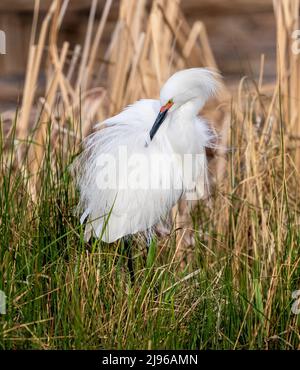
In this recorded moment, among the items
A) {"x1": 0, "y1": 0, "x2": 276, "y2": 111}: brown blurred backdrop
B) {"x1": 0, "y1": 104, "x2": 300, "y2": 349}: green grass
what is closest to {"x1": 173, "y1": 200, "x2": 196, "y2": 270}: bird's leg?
{"x1": 0, "y1": 104, "x2": 300, "y2": 349}: green grass

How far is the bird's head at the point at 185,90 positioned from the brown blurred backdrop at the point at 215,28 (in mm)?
3501

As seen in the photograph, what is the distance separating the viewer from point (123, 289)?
2.21 m

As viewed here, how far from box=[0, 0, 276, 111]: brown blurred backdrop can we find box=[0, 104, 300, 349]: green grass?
3.79 metres

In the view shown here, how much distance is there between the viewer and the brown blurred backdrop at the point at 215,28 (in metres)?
6.57

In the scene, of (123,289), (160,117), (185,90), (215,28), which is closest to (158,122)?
(160,117)

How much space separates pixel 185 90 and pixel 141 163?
0.78 ft

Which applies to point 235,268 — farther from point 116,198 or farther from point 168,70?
point 168,70

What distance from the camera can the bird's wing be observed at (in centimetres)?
256

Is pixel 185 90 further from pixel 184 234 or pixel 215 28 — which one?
pixel 215 28

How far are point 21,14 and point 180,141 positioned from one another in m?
4.61

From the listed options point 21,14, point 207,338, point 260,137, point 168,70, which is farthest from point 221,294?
point 21,14

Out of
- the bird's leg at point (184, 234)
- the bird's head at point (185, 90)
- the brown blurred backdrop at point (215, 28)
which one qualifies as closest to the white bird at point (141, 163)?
the bird's head at point (185, 90)

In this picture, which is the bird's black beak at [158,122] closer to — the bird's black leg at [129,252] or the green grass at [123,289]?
the green grass at [123,289]

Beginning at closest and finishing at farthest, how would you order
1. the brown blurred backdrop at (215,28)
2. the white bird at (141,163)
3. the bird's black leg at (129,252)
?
the bird's black leg at (129,252) → the white bird at (141,163) → the brown blurred backdrop at (215,28)
